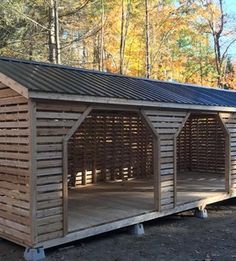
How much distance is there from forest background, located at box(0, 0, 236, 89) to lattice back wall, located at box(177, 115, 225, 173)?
6.39 m

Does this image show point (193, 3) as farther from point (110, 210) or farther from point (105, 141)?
point (110, 210)

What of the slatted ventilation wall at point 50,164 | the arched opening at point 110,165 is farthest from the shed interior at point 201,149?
the slatted ventilation wall at point 50,164

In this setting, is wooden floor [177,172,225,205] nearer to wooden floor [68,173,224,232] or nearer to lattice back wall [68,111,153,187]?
wooden floor [68,173,224,232]

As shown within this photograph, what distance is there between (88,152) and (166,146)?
12.2ft

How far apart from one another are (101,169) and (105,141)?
2.62 ft

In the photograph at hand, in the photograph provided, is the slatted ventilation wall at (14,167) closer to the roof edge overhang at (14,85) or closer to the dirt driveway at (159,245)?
the roof edge overhang at (14,85)

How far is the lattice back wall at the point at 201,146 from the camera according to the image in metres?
13.8

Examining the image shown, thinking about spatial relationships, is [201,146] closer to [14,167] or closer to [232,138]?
[232,138]

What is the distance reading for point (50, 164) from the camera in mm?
5852

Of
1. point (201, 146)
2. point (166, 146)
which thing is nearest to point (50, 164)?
point (166, 146)

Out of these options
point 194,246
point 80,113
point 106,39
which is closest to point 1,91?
point 80,113

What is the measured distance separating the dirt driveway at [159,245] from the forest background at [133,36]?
35.6 ft

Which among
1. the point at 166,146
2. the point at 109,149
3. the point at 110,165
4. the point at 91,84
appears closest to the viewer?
the point at 91,84

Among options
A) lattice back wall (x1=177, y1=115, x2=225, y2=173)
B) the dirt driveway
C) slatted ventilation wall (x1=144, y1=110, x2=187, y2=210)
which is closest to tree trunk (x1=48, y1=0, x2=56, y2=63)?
lattice back wall (x1=177, y1=115, x2=225, y2=173)
